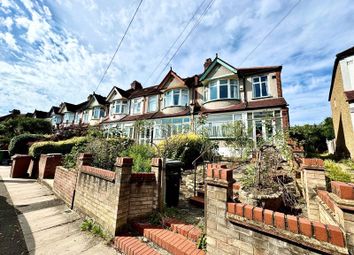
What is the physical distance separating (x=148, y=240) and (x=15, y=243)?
117 inches

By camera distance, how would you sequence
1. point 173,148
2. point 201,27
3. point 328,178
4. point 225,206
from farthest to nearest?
point 173,148, point 201,27, point 328,178, point 225,206

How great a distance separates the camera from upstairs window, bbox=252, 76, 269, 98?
585 inches

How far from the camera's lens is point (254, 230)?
226 centimetres

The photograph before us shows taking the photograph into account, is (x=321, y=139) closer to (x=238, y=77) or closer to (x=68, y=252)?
(x=238, y=77)

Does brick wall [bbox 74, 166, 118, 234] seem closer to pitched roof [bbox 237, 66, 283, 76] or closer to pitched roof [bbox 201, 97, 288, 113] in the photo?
pitched roof [bbox 201, 97, 288, 113]

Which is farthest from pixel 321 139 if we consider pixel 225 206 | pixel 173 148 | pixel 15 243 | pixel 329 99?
pixel 15 243

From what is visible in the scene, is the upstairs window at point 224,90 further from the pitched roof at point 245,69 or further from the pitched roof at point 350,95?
the pitched roof at point 350,95

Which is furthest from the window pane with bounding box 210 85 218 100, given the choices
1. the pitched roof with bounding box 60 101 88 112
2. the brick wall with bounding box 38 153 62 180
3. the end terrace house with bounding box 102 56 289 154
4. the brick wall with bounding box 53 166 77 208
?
the pitched roof with bounding box 60 101 88 112

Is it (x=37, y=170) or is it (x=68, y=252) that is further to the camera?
(x=37, y=170)

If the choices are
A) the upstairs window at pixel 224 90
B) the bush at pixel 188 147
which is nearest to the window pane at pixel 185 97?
the upstairs window at pixel 224 90

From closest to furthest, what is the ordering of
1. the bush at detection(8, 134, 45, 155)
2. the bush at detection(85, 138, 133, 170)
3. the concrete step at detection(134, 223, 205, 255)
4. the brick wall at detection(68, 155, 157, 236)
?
the concrete step at detection(134, 223, 205, 255)
the brick wall at detection(68, 155, 157, 236)
the bush at detection(85, 138, 133, 170)
the bush at detection(8, 134, 45, 155)

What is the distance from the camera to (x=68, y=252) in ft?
11.6

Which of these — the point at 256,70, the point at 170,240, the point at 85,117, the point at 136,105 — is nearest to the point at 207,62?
the point at 256,70

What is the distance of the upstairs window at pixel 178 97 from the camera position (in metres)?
18.8
